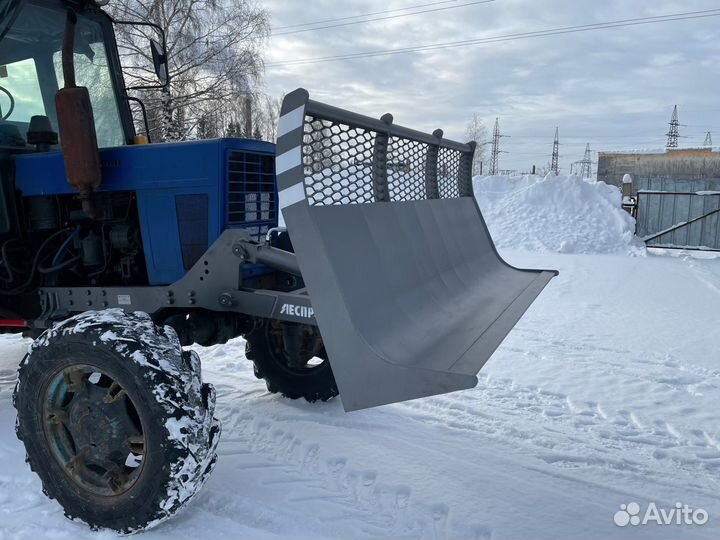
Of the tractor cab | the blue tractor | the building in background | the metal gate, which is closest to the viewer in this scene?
the blue tractor

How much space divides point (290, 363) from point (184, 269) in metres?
1.28

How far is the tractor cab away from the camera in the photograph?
3.53 m

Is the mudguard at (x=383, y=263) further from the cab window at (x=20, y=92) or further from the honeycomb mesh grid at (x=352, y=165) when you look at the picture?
the cab window at (x=20, y=92)

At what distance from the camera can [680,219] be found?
13.8 metres

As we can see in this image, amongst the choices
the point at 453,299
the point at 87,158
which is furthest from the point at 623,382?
the point at 87,158

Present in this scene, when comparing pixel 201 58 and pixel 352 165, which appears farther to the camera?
pixel 201 58

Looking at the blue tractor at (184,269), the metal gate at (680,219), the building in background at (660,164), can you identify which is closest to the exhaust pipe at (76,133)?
the blue tractor at (184,269)

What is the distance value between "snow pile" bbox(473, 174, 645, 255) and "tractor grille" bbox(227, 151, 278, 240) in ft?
32.8

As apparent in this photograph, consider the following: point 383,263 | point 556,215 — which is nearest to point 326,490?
point 383,263

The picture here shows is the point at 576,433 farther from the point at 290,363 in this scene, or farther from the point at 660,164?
the point at 660,164

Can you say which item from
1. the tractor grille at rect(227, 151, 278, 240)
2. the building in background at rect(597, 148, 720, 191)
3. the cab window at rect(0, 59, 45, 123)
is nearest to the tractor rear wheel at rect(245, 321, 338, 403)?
the tractor grille at rect(227, 151, 278, 240)

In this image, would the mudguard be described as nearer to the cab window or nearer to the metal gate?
the cab window

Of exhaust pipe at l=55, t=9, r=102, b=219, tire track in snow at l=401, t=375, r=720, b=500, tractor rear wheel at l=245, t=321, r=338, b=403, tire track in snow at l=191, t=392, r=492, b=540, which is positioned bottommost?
tire track in snow at l=401, t=375, r=720, b=500

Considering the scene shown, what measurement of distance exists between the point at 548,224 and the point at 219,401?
1109cm
